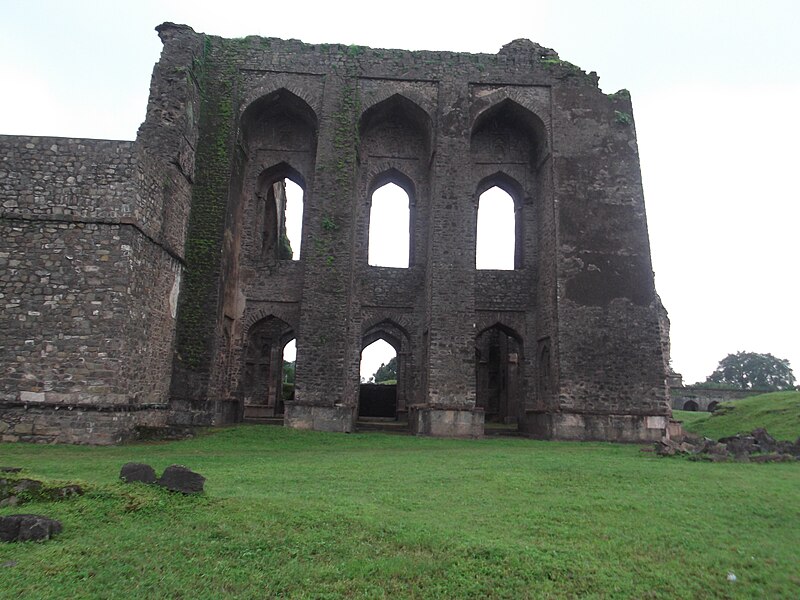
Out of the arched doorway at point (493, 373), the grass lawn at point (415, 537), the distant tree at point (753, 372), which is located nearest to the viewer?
the grass lawn at point (415, 537)

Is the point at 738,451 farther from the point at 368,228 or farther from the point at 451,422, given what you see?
the point at 368,228

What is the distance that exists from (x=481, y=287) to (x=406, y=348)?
4.38 m

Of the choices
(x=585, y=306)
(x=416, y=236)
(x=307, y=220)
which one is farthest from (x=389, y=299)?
(x=585, y=306)

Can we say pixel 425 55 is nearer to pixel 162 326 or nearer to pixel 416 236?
pixel 416 236

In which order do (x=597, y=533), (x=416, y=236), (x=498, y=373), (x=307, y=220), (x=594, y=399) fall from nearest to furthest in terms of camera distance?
(x=597, y=533) → (x=594, y=399) → (x=307, y=220) → (x=416, y=236) → (x=498, y=373)

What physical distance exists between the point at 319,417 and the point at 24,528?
998 cm

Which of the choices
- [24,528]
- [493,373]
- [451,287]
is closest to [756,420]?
[493,373]

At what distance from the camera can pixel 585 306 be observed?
1498 cm

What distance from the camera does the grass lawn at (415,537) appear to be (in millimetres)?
4047

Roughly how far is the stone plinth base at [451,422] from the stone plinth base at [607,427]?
6.11 ft

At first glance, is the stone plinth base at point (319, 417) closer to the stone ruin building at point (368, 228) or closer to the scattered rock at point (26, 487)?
the stone ruin building at point (368, 228)

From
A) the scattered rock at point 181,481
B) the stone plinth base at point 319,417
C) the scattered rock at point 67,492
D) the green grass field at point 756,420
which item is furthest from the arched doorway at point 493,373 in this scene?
the scattered rock at point 67,492

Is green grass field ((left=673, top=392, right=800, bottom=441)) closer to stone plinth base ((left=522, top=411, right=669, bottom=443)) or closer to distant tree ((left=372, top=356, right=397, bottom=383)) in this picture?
stone plinth base ((left=522, top=411, right=669, bottom=443))

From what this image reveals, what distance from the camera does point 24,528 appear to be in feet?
14.6
